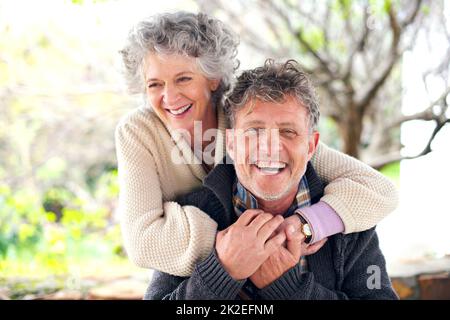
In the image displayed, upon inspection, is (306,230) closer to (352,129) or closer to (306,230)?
(306,230)

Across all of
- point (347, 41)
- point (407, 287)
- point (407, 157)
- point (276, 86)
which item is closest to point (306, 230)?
point (276, 86)

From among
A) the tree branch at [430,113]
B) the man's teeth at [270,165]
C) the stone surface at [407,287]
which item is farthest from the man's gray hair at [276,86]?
the tree branch at [430,113]

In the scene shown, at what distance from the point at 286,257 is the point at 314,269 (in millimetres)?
149

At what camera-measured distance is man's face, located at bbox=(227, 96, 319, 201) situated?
1.35 m

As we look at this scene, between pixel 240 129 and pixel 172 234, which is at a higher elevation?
pixel 240 129

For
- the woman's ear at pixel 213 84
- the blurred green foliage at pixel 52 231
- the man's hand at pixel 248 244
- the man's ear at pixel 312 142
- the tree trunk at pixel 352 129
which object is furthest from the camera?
the blurred green foliage at pixel 52 231

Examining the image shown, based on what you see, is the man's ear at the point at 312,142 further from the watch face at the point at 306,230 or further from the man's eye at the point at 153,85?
the man's eye at the point at 153,85

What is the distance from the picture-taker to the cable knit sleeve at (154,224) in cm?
133

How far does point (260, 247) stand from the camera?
50.9 inches

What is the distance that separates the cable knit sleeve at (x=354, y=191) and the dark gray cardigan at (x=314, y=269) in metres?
0.06

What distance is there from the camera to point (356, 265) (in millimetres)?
1439

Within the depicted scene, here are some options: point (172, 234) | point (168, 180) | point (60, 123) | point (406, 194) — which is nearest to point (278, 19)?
point (406, 194)
